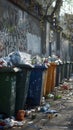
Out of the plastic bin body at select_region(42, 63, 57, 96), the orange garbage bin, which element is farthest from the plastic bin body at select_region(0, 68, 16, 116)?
the plastic bin body at select_region(42, 63, 57, 96)

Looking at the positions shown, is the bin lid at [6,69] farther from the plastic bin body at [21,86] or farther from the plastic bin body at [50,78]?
the plastic bin body at [50,78]

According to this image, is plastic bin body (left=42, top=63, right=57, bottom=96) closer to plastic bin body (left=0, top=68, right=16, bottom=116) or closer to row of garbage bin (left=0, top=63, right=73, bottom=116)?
row of garbage bin (left=0, top=63, right=73, bottom=116)

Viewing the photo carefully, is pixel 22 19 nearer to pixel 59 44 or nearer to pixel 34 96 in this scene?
pixel 34 96

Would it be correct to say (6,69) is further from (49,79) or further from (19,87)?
(49,79)

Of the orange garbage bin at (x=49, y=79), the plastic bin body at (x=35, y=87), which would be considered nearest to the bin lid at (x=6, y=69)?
the plastic bin body at (x=35, y=87)

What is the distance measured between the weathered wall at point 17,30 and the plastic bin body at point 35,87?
2.49 metres

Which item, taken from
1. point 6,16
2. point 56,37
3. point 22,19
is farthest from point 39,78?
point 56,37

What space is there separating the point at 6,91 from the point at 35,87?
2260 millimetres

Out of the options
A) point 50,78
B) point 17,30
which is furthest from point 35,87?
point 17,30

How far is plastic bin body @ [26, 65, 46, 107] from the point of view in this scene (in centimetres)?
1020

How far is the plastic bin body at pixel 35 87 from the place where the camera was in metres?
10.2

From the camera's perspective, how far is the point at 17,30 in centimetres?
1488

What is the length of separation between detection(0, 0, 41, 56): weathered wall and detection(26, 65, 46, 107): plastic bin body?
2491 millimetres

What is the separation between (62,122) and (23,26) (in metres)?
8.38
